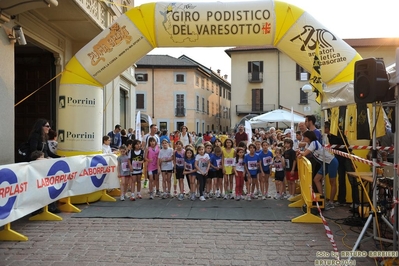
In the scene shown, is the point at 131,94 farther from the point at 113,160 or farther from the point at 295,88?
the point at 295,88

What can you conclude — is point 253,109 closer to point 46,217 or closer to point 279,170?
point 279,170

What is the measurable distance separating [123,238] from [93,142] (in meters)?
3.29

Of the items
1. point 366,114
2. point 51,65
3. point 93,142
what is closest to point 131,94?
point 51,65

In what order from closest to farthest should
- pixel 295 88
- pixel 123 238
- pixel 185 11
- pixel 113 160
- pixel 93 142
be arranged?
pixel 123 238, pixel 185 11, pixel 93 142, pixel 113 160, pixel 295 88

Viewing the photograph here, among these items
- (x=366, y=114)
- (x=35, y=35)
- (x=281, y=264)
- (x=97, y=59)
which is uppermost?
(x=35, y=35)

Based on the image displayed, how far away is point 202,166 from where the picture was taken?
877 centimetres

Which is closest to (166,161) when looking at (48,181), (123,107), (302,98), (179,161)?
(179,161)

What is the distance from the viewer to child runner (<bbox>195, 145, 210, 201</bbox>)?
8.71m

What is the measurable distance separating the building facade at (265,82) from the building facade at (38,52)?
28.6 metres

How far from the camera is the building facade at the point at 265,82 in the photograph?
4053 centimetres

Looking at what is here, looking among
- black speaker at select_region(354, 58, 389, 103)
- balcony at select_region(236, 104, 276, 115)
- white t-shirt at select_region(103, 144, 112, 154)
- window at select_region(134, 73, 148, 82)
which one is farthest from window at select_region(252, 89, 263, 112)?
black speaker at select_region(354, 58, 389, 103)

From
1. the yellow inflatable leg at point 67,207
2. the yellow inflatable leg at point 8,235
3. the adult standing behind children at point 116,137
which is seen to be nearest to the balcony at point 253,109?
the adult standing behind children at point 116,137

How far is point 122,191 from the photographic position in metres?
8.85

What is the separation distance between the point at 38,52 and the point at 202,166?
6.80m
